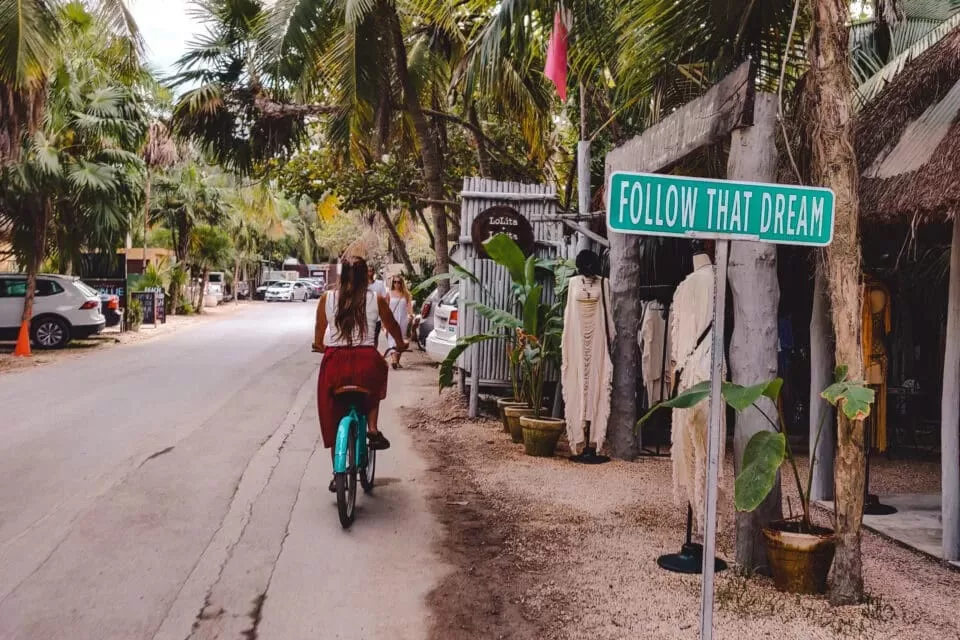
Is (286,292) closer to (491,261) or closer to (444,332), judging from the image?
(444,332)

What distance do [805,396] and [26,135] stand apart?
14.6 metres

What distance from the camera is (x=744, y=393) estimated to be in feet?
15.5

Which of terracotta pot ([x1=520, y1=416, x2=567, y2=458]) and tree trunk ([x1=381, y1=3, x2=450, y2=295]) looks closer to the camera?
terracotta pot ([x1=520, y1=416, x2=567, y2=458])

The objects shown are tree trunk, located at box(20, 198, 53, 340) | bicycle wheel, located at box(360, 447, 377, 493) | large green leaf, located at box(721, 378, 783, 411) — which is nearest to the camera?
large green leaf, located at box(721, 378, 783, 411)

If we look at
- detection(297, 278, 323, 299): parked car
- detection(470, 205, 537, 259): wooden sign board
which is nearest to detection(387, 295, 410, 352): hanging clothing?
detection(470, 205, 537, 259): wooden sign board

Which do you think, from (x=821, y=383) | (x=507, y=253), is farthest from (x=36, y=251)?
(x=821, y=383)

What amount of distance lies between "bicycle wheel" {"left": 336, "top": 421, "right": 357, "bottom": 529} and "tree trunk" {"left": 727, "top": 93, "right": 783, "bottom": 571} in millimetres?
2583

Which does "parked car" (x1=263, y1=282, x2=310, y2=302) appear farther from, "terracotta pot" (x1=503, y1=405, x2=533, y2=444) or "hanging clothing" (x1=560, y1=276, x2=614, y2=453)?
"hanging clothing" (x1=560, y1=276, x2=614, y2=453)

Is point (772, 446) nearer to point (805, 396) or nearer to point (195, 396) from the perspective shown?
point (805, 396)

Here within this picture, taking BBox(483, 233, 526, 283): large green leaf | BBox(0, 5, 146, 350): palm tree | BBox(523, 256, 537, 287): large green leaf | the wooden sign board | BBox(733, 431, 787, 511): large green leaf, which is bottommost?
BBox(733, 431, 787, 511): large green leaf

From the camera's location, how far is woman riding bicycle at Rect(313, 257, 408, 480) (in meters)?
6.70

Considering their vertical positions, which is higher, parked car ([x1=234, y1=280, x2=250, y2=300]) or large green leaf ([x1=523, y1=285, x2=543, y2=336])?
parked car ([x1=234, y1=280, x2=250, y2=300])

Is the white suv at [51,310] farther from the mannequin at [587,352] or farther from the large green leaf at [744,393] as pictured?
the large green leaf at [744,393]

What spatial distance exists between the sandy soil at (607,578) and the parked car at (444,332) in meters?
5.57
